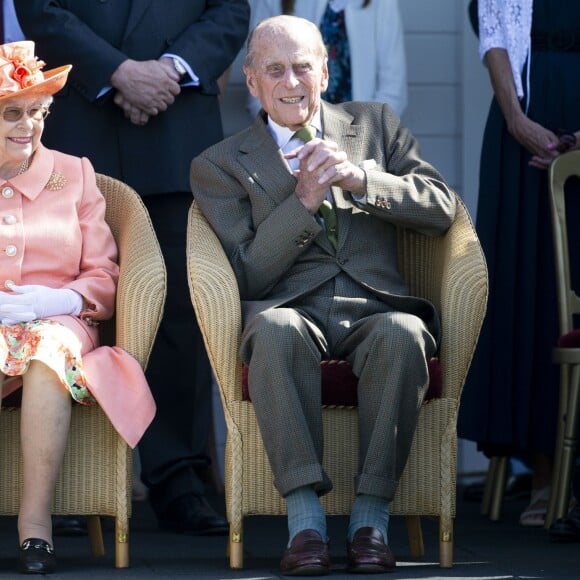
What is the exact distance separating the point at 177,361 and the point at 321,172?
1118 mm

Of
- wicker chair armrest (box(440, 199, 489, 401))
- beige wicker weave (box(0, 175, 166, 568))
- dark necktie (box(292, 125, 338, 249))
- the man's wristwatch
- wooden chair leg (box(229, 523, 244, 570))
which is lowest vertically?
wooden chair leg (box(229, 523, 244, 570))

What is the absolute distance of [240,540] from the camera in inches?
161

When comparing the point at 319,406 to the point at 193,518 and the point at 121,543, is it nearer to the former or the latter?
the point at 121,543

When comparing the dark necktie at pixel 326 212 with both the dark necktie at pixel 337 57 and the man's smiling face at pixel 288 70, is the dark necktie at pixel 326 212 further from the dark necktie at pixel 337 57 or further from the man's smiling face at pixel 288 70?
the dark necktie at pixel 337 57

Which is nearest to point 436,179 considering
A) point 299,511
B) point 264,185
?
point 264,185

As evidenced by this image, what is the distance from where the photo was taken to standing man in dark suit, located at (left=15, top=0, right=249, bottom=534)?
192 inches

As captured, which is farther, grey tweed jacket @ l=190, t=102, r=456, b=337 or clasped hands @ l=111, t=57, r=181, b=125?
clasped hands @ l=111, t=57, r=181, b=125

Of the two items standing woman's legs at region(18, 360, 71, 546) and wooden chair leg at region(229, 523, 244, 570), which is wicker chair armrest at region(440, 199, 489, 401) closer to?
wooden chair leg at region(229, 523, 244, 570)

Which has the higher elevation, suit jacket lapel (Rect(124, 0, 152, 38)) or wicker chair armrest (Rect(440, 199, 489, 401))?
suit jacket lapel (Rect(124, 0, 152, 38))

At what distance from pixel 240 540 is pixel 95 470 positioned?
1.37 feet

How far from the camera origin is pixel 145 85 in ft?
16.0

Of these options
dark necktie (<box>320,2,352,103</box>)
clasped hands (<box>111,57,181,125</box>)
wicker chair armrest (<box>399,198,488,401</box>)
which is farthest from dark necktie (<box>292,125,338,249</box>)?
dark necktie (<box>320,2,352,103</box>)

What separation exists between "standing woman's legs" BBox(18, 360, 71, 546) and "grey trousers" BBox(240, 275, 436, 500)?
1.62 feet

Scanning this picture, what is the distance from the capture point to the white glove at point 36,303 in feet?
13.4
